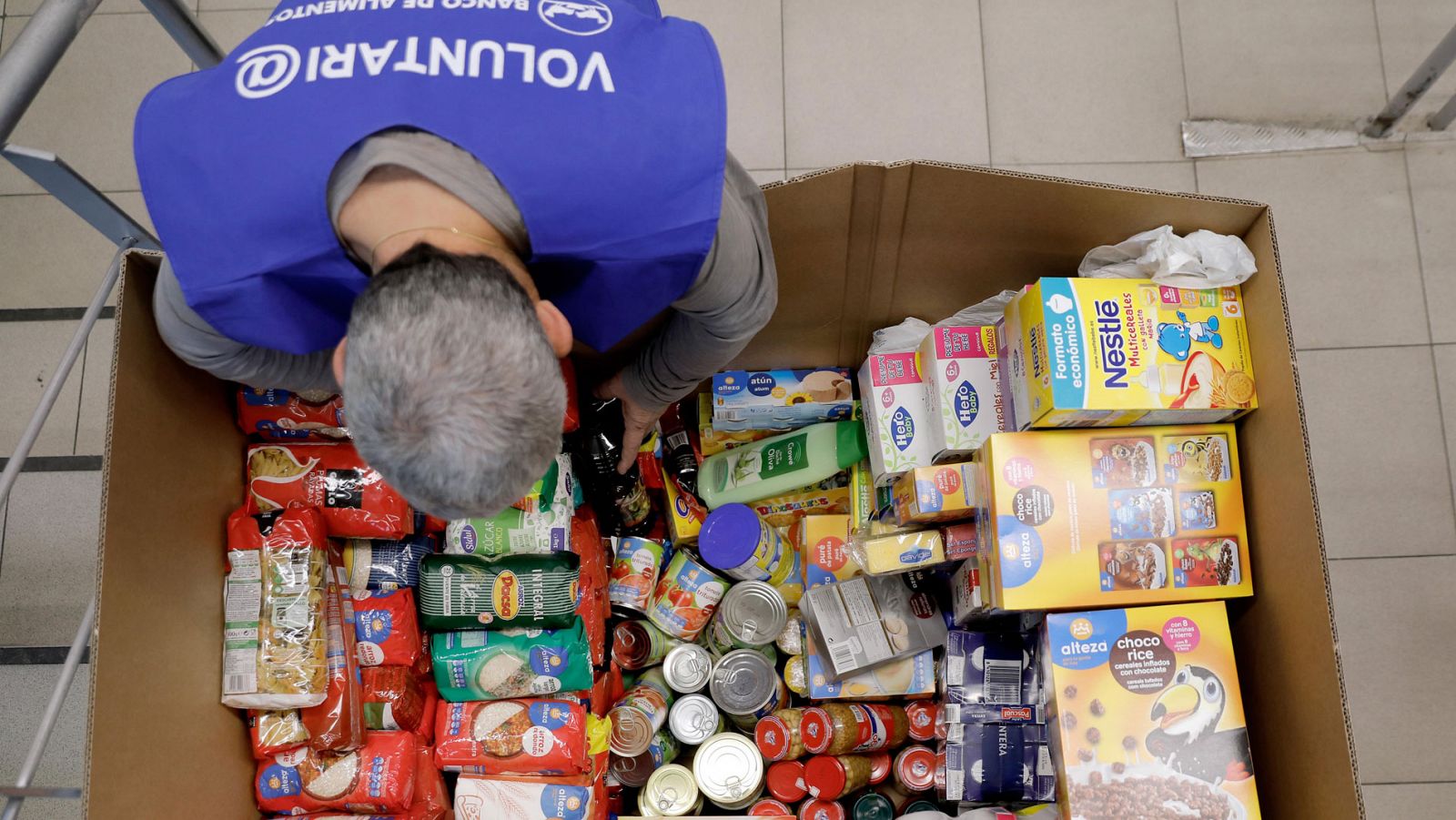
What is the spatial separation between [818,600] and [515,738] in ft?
2.00

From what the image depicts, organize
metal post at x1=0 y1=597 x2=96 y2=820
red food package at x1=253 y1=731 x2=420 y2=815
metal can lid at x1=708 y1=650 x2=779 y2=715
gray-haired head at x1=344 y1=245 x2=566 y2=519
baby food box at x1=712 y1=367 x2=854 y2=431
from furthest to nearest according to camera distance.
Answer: baby food box at x1=712 y1=367 x2=854 y2=431 → metal can lid at x1=708 y1=650 x2=779 y2=715 → red food package at x1=253 y1=731 x2=420 y2=815 → metal post at x1=0 y1=597 x2=96 y2=820 → gray-haired head at x1=344 y1=245 x2=566 y2=519

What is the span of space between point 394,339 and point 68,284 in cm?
217

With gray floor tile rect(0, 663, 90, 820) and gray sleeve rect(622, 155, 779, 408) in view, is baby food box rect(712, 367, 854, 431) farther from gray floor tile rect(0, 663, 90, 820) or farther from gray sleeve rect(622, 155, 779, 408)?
gray floor tile rect(0, 663, 90, 820)

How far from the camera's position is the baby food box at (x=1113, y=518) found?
1548 mm

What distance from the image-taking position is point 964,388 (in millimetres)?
1764

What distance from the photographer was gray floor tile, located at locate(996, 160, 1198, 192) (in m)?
2.48

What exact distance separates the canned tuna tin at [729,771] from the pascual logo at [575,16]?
128cm

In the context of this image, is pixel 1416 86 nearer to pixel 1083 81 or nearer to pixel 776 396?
pixel 1083 81

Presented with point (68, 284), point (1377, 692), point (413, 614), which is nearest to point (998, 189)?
point (413, 614)

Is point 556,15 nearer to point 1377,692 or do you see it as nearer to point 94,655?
point 94,655

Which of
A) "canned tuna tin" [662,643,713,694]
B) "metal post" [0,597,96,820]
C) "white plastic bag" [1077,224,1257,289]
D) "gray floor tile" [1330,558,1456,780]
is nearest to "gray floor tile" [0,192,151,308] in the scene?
"metal post" [0,597,96,820]

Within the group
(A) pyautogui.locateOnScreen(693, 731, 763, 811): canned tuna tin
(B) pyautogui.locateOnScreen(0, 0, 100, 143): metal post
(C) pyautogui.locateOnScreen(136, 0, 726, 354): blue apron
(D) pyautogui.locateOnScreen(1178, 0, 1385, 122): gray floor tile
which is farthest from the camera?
(D) pyautogui.locateOnScreen(1178, 0, 1385, 122): gray floor tile

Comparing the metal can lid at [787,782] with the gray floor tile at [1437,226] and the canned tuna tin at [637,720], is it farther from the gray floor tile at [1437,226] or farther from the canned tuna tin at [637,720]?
the gray floor tile at [1437,226]

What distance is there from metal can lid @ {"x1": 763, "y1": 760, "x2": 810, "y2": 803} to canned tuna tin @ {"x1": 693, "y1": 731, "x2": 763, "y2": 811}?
0.09 feet
